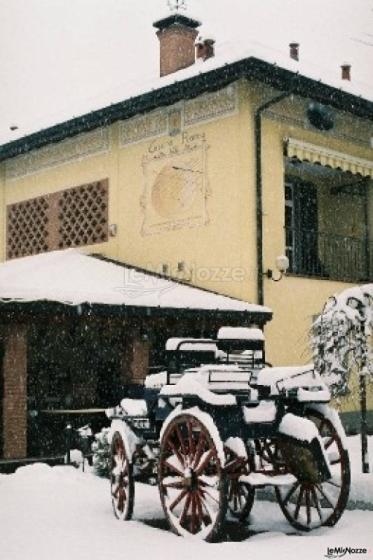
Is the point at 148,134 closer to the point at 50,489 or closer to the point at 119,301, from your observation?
the point at 119,301

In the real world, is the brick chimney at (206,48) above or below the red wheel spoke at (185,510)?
above

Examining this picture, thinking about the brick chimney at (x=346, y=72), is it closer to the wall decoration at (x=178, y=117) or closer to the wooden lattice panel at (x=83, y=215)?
the wall decoration at (x=178, y=117)

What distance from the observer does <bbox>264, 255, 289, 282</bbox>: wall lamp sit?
41.4 ft

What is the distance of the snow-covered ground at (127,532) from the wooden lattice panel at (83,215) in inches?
303

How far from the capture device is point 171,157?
14008 mm

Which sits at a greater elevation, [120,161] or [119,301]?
[120,161]

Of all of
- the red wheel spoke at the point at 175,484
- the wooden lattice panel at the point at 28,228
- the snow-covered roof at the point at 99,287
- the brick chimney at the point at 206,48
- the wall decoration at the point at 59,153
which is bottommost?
the red wheel spoke at the point at 175,484

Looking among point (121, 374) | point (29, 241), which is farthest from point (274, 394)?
point (29, 241)

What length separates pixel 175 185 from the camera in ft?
45.7

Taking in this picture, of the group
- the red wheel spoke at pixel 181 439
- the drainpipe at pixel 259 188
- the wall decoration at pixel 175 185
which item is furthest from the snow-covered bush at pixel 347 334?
the wall decoration at pixel 175 185

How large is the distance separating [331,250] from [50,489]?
8820 millimetres

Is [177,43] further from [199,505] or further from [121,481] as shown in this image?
[199,505]

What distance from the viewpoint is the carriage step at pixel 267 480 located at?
5758mm

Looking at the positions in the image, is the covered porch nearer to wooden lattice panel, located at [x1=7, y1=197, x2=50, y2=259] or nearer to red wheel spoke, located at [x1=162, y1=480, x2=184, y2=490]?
wooden lattice panel, located at [x1=7, y1=197, x2=50, y2=259]
